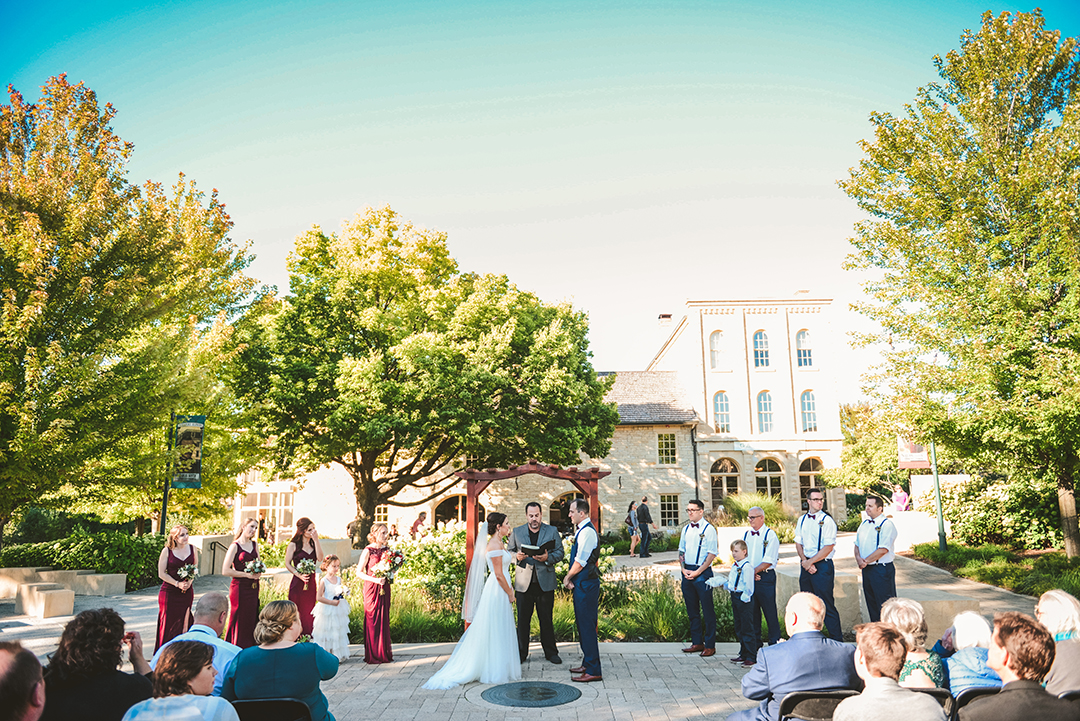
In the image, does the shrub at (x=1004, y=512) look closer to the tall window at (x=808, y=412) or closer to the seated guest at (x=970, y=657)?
the tall window at (x=808, y=412)

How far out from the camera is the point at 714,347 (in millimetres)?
31844

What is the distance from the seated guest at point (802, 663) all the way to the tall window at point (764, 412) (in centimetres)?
2852

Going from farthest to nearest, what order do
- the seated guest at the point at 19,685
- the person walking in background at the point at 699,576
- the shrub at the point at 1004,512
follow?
the shrub at the point at 1004,512 → the person walking in background at the point at 699,576 → the seated guest at the point at 19,685

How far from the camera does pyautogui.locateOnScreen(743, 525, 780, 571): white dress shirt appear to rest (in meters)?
8.33

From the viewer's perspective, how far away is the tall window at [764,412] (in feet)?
102

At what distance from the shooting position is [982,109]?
13664 millimetres

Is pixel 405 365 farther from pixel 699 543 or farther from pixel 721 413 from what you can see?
pixel 721 413

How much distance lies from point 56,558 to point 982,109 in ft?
75.2

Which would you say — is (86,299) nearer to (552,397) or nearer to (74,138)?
(74,138)

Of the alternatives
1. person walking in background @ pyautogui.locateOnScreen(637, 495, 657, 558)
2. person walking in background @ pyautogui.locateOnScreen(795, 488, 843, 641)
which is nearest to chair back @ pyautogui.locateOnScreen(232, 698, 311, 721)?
person walking in background @ pyautogui.locateOnScreen(795, 488, 843, 641)

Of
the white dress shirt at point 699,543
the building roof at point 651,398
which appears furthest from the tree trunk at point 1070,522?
the building roof at point 651,398

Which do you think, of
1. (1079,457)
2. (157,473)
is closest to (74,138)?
(157,473)

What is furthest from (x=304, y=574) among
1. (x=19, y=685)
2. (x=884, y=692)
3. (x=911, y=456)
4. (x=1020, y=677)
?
(x=911, y=456)

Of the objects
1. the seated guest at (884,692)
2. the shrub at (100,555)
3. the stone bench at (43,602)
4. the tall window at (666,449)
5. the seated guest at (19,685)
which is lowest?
the stone bench at (43,602)
